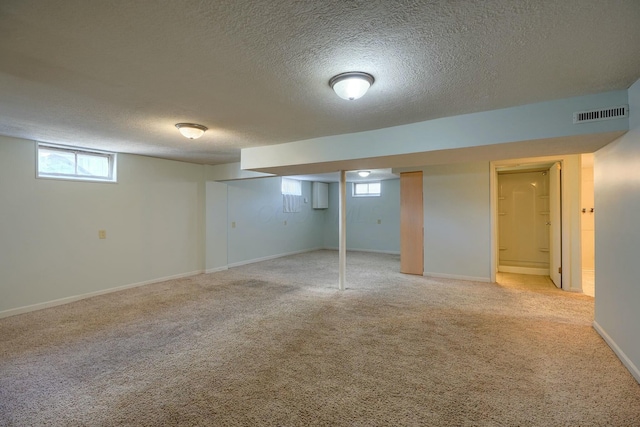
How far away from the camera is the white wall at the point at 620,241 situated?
221 cm

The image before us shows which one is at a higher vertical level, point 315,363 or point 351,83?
point 351,83

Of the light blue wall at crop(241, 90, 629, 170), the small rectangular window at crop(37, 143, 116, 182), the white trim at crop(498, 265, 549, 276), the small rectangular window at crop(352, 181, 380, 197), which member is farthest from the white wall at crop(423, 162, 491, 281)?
the small rectangular window at crop(37, 143, 116, 182)

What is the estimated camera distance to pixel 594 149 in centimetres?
293

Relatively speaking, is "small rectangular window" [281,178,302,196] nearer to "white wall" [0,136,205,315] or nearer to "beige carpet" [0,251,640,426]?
"white wall" [0,136,205,315]

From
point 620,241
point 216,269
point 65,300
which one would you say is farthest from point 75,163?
point 620,241

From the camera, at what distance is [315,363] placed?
2432 millimetres

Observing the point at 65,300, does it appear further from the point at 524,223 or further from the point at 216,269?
the point at 524,223

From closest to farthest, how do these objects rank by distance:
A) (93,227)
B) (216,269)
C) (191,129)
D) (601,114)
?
(601,114), (191,129), (93,227), (216,269)

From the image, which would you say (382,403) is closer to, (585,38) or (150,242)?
(585,38)

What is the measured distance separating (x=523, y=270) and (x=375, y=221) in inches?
163

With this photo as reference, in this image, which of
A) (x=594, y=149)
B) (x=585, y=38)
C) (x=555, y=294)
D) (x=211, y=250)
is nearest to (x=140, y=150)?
(x=211, y=250)

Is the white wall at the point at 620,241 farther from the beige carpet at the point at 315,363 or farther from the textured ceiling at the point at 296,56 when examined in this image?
the textured ceiling at the point at 296,56

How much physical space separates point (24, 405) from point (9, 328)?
1.98 meters

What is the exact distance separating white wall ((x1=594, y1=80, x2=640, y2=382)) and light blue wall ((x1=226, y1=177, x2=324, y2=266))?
621 centimetres
